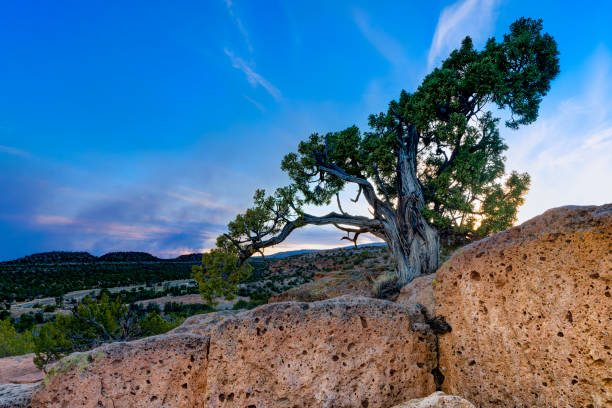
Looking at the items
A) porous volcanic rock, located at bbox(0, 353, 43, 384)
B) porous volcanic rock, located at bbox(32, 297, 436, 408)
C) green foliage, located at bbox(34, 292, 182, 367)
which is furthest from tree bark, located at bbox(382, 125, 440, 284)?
porous volcanic rock, located at bbox(0, 353, 43, 384)

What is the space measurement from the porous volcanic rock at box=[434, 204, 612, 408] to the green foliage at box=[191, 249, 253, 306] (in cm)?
1029

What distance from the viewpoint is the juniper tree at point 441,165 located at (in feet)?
41.4

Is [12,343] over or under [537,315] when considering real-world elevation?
under

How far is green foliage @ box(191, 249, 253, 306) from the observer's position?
480 inches

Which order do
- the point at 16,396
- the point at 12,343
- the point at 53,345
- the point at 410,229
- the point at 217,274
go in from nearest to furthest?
the point at 16,396, the point at 53,345, the point at 12,343, the point at 217,274, the point at 410,229

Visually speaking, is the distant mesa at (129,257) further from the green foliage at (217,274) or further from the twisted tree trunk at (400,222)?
the twisted tree trunk at (400,222)

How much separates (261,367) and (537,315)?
2.54m

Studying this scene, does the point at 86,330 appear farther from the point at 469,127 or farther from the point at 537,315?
the point at 469,127

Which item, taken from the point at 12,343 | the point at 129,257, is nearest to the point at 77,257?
the point at 129,257

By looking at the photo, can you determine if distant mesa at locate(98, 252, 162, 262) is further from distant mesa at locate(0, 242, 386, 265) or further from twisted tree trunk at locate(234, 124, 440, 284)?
twisted tree trunk at locate(234, 124, 440, 284)

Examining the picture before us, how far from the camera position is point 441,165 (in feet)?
49.7

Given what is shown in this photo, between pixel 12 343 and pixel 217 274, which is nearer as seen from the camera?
pixel 12 343

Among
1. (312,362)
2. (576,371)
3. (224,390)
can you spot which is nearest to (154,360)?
(224,390)

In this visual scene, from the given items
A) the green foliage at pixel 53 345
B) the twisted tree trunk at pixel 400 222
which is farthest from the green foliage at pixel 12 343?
the twisted tree trunk at pixel 400 222
